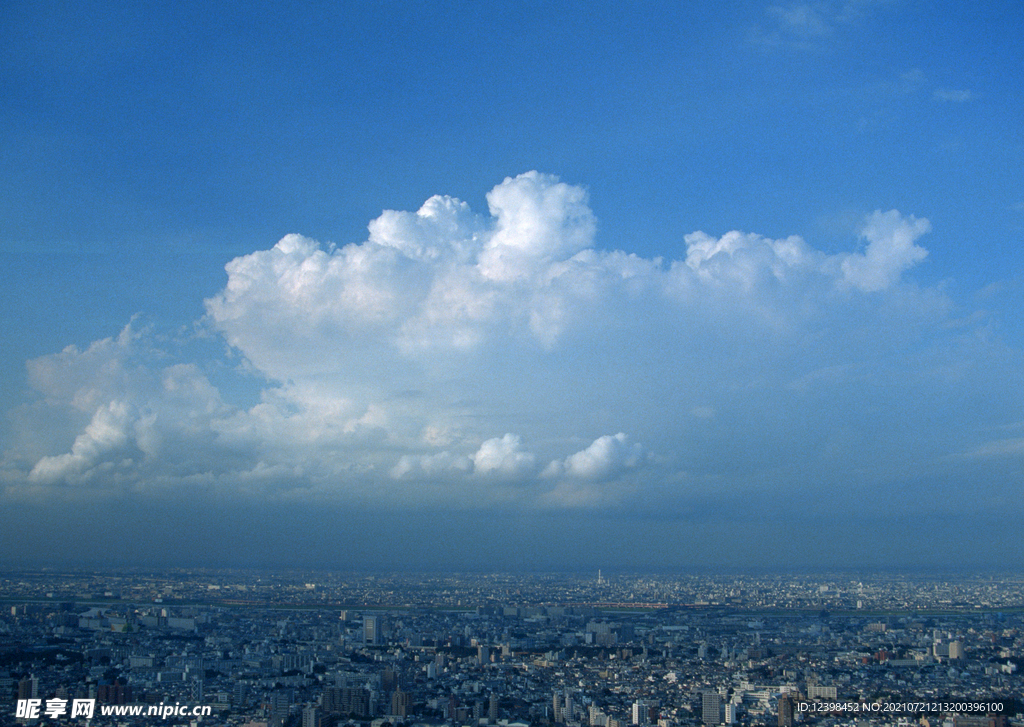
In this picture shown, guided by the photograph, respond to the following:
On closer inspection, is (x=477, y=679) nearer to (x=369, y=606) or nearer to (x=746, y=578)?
(x=369, y=606)

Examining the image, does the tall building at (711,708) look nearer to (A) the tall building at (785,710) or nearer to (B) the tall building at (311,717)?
(A) the tall building at (785,710)

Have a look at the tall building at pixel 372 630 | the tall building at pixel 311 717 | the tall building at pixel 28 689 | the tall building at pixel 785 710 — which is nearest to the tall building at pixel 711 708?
the tall building at pixel 785 710

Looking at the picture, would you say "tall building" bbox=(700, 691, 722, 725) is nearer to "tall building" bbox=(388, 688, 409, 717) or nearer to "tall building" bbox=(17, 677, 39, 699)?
"tall building" bbox=(388, 688, 409, 717)

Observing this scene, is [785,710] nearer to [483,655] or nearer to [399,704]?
[399,704]

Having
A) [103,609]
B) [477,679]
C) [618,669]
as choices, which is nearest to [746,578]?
[618,669]

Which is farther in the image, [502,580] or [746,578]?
[746,578]

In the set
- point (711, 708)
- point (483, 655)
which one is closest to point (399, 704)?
point (483, 655)
